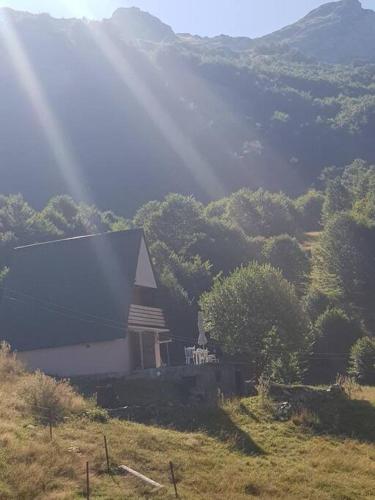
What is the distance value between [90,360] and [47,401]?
29.3ft

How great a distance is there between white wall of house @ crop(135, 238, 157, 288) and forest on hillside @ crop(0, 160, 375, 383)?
9.45 feet

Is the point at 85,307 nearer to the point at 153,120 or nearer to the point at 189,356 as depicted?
the point at 189,356

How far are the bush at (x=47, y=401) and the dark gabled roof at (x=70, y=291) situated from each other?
26.1ft

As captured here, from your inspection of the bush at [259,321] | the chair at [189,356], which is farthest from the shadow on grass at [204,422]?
the chair at [189,356]

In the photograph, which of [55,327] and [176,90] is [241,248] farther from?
[176,90]

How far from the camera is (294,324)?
101 ft

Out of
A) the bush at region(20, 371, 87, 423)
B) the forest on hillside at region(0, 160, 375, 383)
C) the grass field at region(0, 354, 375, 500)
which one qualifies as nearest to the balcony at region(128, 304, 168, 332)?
the forest on hillside at region(0, 160, 375, 383)

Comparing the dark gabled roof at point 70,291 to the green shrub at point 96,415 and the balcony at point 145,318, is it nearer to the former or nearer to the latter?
the balcony at point 145,318

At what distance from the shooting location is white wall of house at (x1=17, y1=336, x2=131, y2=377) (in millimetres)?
27922

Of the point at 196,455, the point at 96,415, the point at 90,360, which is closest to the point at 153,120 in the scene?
the point at 90,360

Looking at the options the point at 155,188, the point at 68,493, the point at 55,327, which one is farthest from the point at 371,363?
the point at 155,188

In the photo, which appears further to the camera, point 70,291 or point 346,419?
point 70,291

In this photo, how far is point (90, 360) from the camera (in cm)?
2811

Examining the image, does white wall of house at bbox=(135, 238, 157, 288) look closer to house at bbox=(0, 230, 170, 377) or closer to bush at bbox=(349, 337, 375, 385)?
house at bbox=(0, 230, 170, 377)
